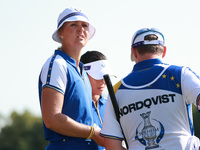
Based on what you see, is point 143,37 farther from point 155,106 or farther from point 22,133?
point 22,133

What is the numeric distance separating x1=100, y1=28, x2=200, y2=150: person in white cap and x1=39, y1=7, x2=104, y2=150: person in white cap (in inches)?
16.3

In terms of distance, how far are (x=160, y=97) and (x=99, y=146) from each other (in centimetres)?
126

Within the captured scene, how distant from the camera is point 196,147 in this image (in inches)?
215

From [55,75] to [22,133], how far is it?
61.2m

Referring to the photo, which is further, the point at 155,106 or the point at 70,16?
the point at 70,16

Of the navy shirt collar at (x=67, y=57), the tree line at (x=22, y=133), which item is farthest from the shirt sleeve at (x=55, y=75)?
the tree line at (x=22, y=133)

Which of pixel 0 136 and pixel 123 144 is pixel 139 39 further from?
pixel 0 136

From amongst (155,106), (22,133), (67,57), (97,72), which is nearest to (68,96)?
(67,57)

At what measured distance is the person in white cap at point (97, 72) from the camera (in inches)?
290

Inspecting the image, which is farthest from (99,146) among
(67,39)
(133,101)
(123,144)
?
(67,39)

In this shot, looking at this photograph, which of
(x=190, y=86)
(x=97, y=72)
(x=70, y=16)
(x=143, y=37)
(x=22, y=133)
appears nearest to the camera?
(x=190, y=86)

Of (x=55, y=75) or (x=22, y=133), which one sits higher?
(x=55, y=75)

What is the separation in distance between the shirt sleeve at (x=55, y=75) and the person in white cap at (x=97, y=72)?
131 cm

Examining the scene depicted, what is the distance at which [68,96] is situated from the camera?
19.6 feet
